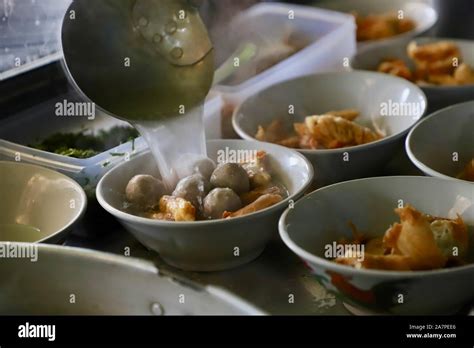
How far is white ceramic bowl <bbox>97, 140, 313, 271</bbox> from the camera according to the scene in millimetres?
769

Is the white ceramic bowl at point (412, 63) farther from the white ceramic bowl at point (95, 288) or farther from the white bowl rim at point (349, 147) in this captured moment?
the white ceramic bowl at point (95, 288)

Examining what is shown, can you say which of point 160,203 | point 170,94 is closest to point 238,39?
point 170,94

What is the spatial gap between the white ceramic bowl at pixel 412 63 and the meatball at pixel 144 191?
0.46m

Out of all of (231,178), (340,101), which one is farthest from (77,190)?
(340,101)

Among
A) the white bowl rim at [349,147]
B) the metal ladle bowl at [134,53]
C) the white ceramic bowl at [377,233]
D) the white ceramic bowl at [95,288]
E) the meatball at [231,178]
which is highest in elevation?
the metal ladle bowl at [134,53]

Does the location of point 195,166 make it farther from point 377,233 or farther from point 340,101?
point 340,101

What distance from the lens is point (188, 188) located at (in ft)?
2.77

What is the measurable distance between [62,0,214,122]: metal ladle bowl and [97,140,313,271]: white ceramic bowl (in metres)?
0.09

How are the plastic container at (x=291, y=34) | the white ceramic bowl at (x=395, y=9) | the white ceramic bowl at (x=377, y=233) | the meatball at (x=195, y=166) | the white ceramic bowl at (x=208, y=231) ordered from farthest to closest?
the white ceramic bowl at (x=395, y=9) < the plastic container at (x=291, y=34) < the meatball at (x=195, y=166) < the white ceramic bowl at (x=208, y=231) < the white ceramic bowl at (x=377, y=233)

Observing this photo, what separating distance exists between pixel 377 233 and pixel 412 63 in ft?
1.71

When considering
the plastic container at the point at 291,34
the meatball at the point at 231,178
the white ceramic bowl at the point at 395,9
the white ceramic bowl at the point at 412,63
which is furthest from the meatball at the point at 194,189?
the white ceramic bowl at the point at 395,9

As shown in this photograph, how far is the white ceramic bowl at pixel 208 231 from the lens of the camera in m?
0.77
